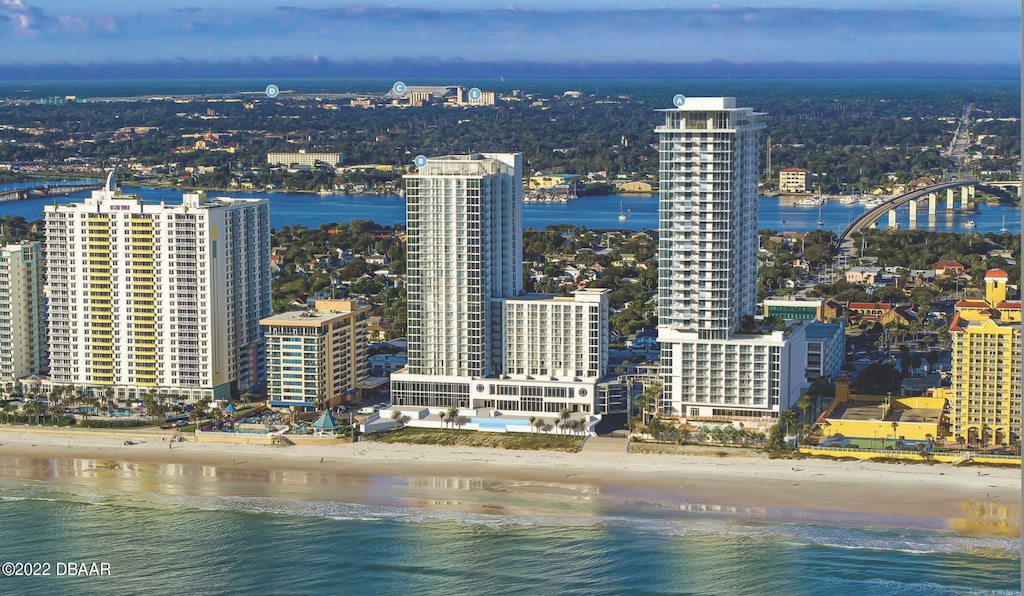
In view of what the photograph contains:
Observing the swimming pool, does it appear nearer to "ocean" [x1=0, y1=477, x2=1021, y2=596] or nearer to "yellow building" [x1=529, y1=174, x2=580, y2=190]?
"ocean" [x1=0, y1=477, x2=1021, y2=596]

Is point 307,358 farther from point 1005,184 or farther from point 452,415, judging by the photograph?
point 1005,184

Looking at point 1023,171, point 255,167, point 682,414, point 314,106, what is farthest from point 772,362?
point 314,106

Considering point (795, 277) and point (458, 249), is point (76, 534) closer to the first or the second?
point (458, 249)

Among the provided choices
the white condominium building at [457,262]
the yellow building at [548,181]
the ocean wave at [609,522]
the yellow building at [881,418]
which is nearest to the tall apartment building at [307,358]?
the white condominium building at [457,262]

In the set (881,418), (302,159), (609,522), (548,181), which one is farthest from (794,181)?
(609,522)

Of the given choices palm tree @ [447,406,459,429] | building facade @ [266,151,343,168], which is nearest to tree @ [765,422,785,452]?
palm tree @ [447,406,459,429]
